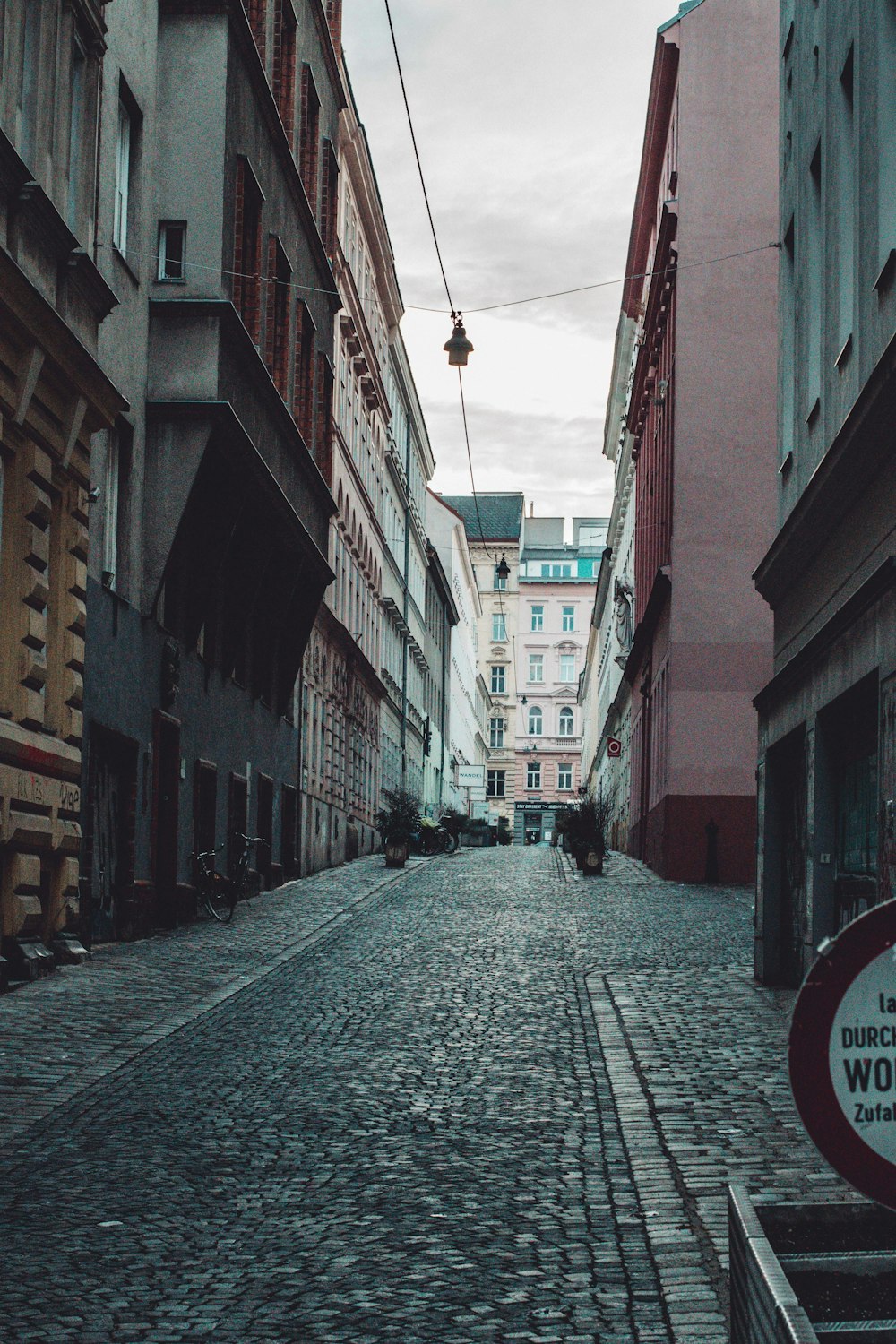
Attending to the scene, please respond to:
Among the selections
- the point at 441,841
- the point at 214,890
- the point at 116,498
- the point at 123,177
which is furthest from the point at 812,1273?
the point at 441,841

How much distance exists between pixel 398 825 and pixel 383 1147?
31.2m

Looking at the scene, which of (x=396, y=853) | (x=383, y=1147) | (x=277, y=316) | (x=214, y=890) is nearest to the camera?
(x=383, y=1147)

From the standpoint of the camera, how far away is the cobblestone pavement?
6035 mm

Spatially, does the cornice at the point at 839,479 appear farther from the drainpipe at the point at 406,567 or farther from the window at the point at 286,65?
the drainpipe at the point at 406,567

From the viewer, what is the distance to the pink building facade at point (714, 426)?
1393 inches

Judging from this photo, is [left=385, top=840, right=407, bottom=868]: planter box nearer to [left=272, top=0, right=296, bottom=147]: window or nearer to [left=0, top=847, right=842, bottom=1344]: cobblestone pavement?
[left=272, top=0, right=296, bottom=147]: window

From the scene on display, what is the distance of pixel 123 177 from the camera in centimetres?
2042

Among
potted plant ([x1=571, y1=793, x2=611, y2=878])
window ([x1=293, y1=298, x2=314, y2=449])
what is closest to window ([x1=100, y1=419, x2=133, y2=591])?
window ([x1=293, y1=298, x2=314, y2=449])

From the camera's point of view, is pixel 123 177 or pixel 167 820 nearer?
pixel 123 177

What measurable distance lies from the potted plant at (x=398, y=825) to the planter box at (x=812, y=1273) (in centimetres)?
3419

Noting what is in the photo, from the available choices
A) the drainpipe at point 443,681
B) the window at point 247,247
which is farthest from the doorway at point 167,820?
the drainpipe at point 443,681

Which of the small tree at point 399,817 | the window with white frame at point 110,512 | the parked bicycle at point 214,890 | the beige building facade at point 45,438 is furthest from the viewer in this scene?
the small tree at point 399,817

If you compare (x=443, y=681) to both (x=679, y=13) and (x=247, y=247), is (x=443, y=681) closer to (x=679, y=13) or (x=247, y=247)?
(x=679, y=13)

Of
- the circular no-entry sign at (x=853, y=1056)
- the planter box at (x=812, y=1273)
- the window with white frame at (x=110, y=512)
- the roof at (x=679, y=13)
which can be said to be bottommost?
the planter box at (x=812, y=1273)
